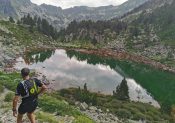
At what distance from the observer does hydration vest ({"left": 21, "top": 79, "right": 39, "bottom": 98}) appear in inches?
642

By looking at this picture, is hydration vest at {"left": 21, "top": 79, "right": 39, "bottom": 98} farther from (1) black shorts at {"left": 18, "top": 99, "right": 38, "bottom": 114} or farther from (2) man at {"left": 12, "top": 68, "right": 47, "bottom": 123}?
(1) black shorts at {"left": 18, "top": 99, "right": 38, "bottom": 114}

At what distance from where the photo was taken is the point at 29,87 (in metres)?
16.4

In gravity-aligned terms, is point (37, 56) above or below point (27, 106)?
below

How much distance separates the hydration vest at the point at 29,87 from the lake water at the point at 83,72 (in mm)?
50069

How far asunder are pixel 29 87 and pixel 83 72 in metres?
81.7

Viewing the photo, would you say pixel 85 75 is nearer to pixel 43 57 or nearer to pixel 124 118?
pixel 43 57

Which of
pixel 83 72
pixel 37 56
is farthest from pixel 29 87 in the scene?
pixel 37 56

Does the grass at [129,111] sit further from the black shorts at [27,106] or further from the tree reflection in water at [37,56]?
the tree reflection in water at [37,56]

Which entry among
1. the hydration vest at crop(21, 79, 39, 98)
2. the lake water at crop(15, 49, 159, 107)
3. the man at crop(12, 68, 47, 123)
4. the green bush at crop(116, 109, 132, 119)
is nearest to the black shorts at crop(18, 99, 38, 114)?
the man at crop(12, 68, 47, 123)

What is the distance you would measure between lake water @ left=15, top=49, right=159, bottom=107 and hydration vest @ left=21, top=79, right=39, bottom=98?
5007 cm

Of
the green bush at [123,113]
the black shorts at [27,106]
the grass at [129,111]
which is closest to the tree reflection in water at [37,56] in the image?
the grass at [129,111]

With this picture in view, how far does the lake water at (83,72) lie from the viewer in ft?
248

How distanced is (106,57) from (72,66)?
33986mm

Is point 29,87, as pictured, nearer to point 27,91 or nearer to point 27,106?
point 27,91
